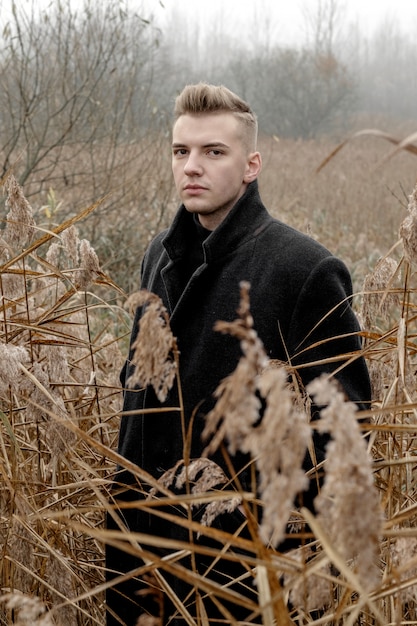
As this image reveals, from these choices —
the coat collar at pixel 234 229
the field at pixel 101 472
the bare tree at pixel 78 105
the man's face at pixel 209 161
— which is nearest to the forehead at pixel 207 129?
the man's face at pixel 209 161

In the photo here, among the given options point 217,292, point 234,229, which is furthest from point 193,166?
point 217,292

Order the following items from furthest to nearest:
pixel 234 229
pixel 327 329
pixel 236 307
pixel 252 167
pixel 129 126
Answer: pixel 129 126 < pixel 252 167 < pixel 234 229 < pixel 236 307 < pixel 327 329

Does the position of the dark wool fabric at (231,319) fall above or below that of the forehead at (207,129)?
below

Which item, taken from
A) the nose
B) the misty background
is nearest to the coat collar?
the nose

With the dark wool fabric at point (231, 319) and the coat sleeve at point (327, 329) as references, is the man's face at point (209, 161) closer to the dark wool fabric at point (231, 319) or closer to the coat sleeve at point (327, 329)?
the dark wool fabric at point (231, 319)

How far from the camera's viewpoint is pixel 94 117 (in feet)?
22.7

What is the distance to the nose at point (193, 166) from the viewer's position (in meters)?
1.98

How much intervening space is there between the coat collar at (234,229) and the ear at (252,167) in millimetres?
18

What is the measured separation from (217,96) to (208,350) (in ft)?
2.34

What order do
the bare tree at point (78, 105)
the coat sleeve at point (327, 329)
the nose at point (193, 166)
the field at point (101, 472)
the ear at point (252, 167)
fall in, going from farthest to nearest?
the bare tree at point (78, 105) < the ear at point (252, 167) < the nose at point (193, 166) < the coat sleeve at point (327, 329) < the field at point (101, 472)

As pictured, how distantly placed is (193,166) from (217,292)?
1.14 ft

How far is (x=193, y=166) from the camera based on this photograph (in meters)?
1.98

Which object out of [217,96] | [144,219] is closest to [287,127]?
[144,219]

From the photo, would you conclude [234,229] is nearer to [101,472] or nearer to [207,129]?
[207,129]
